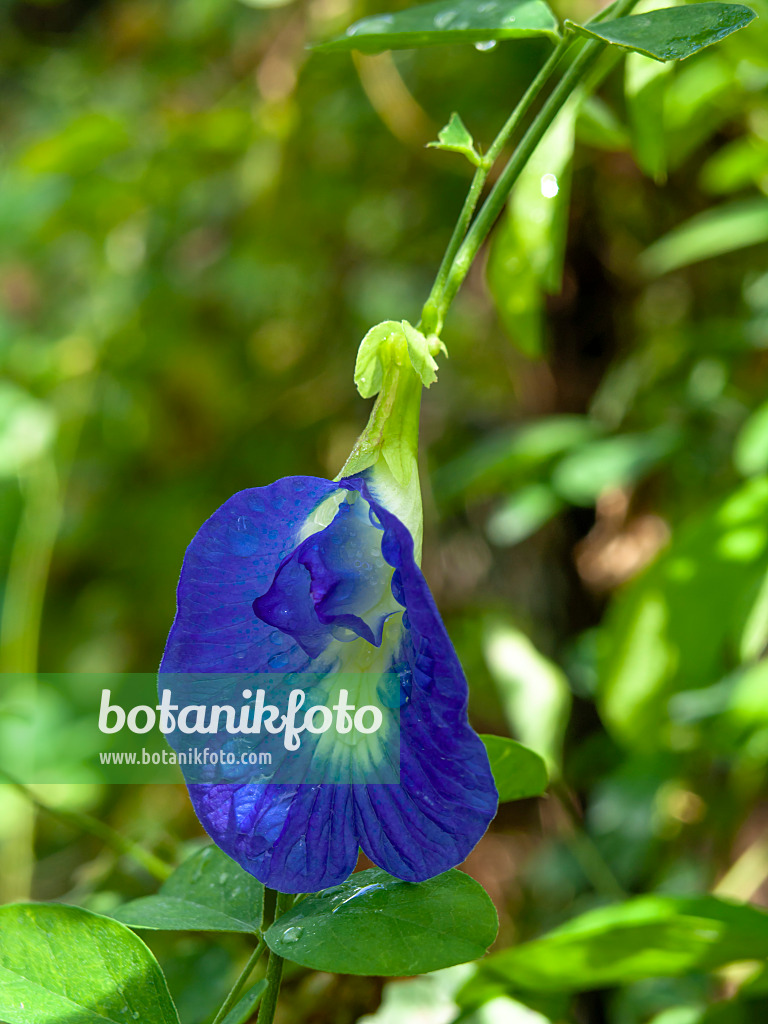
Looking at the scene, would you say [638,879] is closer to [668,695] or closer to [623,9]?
[668,695]

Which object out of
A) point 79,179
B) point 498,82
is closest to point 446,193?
point 498,82

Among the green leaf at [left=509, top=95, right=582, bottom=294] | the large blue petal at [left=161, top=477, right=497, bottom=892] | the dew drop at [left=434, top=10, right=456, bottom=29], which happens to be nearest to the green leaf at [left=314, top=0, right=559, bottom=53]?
the dew drop at [left=434, top=10, right=456, bottom=29]

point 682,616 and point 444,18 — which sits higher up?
point 444,18

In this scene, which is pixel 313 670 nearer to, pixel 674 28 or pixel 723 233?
pixel 674 28

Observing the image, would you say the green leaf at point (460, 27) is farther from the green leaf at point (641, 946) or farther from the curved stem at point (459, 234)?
the green leaf at point (641, 946)

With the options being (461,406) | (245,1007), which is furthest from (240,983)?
(461,406)

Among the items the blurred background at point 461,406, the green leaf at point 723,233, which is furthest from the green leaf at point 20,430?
the green leaf at point 723,233
